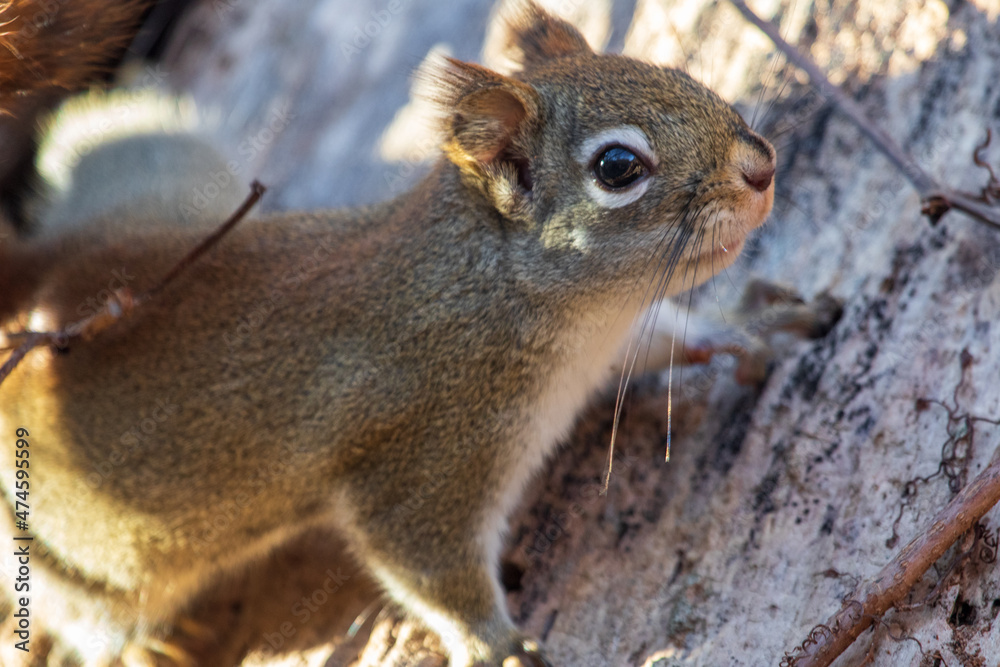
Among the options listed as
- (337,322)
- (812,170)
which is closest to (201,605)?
(337,322)

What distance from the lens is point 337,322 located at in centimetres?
280

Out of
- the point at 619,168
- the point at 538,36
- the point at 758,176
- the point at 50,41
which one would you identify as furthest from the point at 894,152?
the point at 50,41

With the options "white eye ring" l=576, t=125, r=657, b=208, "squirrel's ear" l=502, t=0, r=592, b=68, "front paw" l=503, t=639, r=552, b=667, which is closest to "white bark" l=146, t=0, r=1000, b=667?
"front paw" l=503, t=639, r=552, b=667

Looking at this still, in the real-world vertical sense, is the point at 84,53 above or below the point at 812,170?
below

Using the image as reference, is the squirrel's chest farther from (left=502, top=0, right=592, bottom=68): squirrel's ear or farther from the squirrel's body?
(left=502, top=0, right=592, bottom=68): squirrel's ear

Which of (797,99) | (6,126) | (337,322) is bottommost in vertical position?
(6,126)

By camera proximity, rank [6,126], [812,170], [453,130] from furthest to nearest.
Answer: [6,126]
[812,170]
[453,130]

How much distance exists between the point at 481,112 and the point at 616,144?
0.41 m

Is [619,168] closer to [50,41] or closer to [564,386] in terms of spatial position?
[564,386]

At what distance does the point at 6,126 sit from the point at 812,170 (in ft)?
11.9

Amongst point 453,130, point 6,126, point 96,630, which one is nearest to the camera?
point 453,130

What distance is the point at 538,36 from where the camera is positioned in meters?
3.06

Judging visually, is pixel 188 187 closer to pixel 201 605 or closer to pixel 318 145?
pixel 318 145

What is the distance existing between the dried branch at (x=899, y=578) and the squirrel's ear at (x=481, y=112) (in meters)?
1.55
